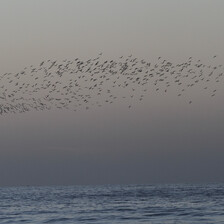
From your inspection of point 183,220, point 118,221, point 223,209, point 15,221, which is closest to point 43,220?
point 15,221

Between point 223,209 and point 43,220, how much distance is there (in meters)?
18.3

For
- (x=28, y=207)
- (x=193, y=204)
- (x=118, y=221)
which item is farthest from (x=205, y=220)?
(x=28, y=207)

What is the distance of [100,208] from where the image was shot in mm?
85125

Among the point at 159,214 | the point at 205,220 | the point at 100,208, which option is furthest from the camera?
the point at 100,208

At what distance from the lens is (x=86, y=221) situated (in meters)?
70.5

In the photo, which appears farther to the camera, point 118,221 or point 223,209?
point 223,209

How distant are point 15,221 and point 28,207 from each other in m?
18.0

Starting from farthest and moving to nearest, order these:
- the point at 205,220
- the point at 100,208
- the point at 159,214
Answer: the point at 100,208 → the point at 159,214 → the point at 205,220

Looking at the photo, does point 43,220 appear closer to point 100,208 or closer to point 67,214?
point 67,214

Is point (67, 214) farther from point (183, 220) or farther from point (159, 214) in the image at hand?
point (183, 220)

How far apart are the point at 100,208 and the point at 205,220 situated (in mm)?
18961

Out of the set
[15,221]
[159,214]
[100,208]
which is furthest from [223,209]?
[15,221]

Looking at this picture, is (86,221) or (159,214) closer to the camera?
(86,221)

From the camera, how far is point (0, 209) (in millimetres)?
87875
